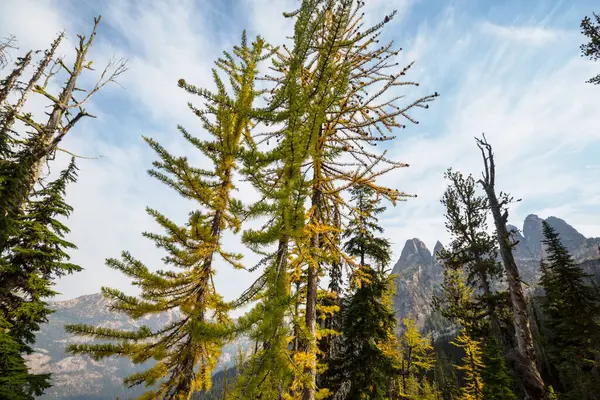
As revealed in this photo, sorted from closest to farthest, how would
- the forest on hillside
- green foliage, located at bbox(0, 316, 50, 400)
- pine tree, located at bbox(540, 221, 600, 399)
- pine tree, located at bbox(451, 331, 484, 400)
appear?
the forest on hillside < green foliage, located at bbox(0, 316, 50, 400) < pine tree, located at bbox(451, 331, 484, 400) < pine tree, located at bbox(540, 221, 600, 399)

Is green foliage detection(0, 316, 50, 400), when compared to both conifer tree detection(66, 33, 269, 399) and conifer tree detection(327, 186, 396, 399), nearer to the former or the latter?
conifer tree detection(66, 33, 269, 399)

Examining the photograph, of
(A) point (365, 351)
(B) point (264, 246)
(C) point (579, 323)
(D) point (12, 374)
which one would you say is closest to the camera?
(B) point (264, 246)

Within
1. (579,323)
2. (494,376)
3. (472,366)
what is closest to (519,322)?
(494,376)

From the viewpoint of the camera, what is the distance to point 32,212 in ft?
35.6

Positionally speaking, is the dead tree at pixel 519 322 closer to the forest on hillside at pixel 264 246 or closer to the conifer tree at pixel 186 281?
the forest on hillside at pixel 264 246

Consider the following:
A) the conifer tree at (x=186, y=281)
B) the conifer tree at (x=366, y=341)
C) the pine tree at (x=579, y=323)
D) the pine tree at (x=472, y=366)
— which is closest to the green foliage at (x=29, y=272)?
the conifer tree at (x=186, y=281)

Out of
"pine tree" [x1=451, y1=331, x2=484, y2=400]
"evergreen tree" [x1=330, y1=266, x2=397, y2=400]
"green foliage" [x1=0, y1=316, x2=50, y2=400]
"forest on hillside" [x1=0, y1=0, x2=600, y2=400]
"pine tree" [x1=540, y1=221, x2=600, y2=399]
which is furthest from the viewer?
"pine tree" [x1=540, y1=221, x2=600, y2=399]

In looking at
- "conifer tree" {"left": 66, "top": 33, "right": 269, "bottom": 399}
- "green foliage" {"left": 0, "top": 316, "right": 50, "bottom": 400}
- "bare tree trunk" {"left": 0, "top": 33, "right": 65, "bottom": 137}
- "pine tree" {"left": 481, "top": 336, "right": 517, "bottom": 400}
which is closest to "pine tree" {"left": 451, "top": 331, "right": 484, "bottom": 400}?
"pine tree" {"left": 481, "top": 336, "right": 517, "bottom": 400}

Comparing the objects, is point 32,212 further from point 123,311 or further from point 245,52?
point 245,52

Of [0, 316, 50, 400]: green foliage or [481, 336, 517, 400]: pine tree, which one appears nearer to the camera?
[0, 316, 50, 400]: green foliage

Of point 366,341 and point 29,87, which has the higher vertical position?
point 29,87

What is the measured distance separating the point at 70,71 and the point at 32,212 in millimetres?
5761

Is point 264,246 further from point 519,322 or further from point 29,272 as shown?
point 29,272

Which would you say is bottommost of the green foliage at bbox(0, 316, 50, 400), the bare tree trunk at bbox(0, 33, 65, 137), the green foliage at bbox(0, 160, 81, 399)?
the green foliage at bbox(0, 316, 50, 400)
